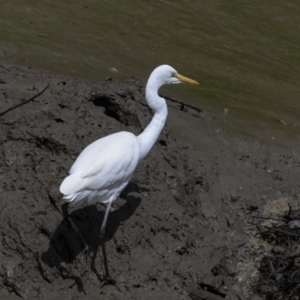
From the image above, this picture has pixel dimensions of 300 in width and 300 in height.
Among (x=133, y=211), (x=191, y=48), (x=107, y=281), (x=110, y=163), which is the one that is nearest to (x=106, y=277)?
(x=107, y=281)

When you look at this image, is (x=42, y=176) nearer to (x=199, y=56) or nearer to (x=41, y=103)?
(x=41, y=103)

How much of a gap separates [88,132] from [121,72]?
77.3 inches

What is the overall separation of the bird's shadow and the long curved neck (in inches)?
17.5

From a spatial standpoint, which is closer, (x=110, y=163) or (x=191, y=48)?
(x=110, y=163)

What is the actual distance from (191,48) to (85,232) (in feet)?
13.6

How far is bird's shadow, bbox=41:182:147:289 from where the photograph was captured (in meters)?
5.20

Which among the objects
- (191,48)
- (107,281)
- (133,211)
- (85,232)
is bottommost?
(107,281)

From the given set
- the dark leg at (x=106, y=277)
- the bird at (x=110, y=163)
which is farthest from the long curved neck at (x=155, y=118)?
the dark leg at (x=106, y=277)

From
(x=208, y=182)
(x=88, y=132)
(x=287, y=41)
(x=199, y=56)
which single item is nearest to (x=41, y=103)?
(x=88, y=132)

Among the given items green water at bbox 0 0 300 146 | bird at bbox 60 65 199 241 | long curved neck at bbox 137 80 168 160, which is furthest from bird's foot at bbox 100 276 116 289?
green water at bbox 0 0 300 146

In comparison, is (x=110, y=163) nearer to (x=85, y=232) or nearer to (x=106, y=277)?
(x=85, y=232)

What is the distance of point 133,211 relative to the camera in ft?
18.5

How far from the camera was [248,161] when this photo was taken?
6.70 m

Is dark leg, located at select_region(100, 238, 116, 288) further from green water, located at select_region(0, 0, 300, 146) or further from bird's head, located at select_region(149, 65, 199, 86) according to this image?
green water, located at select_region(0, 0, 300, 146)
